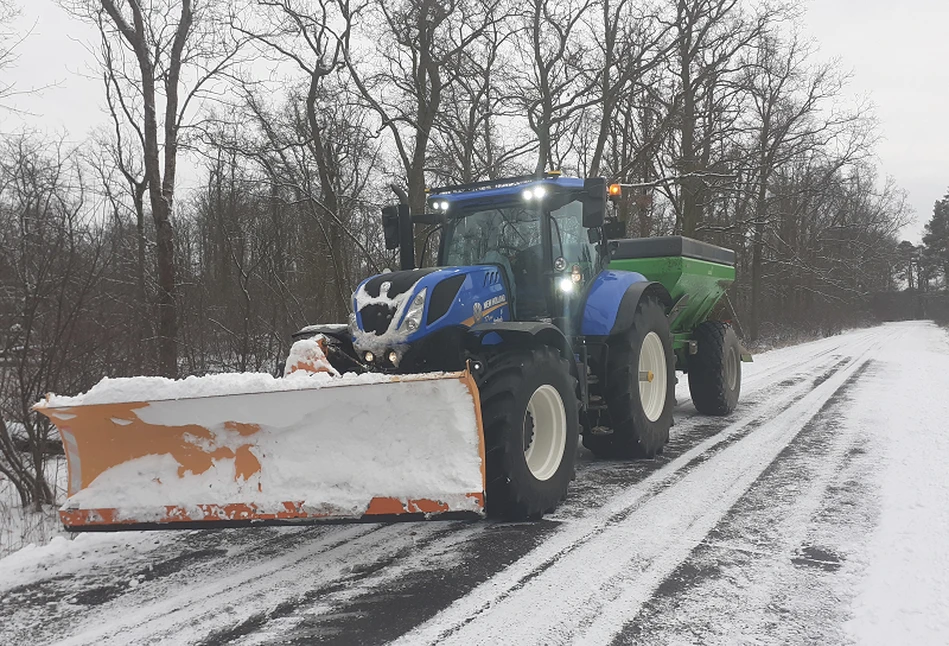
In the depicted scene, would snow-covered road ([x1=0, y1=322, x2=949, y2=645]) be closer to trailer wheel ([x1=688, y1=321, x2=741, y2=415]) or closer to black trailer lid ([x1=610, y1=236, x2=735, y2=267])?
black trailer lid ([x1=610, y1=236, x2=735, y2=267])

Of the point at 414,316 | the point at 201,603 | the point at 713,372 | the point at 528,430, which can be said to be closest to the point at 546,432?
the point at 528,430

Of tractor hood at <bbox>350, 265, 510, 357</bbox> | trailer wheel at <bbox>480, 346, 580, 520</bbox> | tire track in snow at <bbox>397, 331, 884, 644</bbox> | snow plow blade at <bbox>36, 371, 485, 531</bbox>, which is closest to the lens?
tire track in snow at <bbox>397, 331, 884, 644</bbox>

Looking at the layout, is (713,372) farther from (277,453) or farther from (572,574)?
(277,453)

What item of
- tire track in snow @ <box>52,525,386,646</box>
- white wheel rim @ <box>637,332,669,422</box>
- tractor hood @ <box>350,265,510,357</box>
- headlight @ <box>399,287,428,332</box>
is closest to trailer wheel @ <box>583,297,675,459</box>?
white wheel rim @ <box>637,332,669,422</box>

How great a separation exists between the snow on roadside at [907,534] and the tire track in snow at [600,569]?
897mm

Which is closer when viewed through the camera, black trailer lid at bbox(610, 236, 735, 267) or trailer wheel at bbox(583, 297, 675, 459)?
trailer wheel at bbox(583, 297, 675, 459)

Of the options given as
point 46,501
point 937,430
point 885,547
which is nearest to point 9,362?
point 46,501

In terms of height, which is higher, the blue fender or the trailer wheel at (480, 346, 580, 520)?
the blue fender

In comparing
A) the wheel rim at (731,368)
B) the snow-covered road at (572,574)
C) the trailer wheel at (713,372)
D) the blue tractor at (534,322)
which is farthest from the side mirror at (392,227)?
the wheel rim at (731,368)

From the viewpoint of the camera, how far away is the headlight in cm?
447

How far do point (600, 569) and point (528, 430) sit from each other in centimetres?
114

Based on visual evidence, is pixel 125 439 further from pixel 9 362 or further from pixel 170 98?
pixel 170 98

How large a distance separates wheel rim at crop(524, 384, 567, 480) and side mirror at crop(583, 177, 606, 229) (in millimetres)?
1672

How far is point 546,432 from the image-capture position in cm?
449
